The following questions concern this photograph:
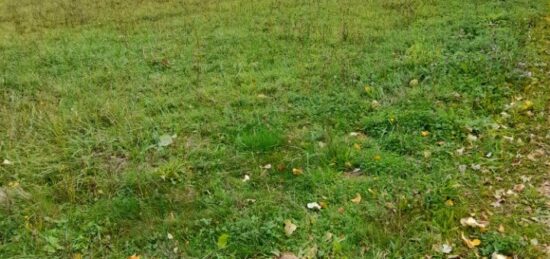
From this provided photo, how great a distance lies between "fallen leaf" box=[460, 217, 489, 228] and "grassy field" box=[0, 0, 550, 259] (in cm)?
1

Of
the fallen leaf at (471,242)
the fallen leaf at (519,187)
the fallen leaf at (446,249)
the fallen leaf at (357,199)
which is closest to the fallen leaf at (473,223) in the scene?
the fallen leaf at (471,242)

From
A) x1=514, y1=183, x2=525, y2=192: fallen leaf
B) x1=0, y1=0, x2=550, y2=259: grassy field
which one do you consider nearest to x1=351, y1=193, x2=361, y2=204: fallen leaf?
x1=0, y1=0, x2=550, y2=259: grassy field

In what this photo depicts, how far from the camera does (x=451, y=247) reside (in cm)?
320

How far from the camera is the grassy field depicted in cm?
344

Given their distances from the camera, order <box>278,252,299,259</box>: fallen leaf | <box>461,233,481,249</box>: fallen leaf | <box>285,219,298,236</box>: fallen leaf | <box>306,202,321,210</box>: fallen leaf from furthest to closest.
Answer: <box>306,202,321,210</box>: fallen leaf < <box>285,219,298,236</box>: fallen leaf < <box>278,252,299,259</box>: fallen leaf < <box>461,233,481,249</box>: fallen leaf

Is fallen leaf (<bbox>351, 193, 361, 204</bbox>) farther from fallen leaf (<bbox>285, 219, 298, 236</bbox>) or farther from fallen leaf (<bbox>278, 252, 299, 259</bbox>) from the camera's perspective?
fallen leaf (<bbox>278, 252, 299, 259</bbox>)

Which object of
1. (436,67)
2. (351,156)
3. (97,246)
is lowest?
(97,246)

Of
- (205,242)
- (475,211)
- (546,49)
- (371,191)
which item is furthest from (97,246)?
(546,49)

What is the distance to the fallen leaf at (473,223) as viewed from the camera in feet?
10.9

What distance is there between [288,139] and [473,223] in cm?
174

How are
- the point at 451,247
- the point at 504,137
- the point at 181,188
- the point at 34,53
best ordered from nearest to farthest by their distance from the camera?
the point at 451,247 < the point at 181,188 < the point at 504,137 < the point at 34,53

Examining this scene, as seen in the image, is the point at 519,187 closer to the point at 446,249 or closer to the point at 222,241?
the point at 446,249

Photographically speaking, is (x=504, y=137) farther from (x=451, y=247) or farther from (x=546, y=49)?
(x=546, y=49)

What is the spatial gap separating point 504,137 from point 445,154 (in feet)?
1.99
